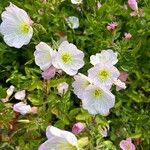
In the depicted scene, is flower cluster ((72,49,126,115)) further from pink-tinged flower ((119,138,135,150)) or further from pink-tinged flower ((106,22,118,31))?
pink-tinged flower ((106,22,118,31))

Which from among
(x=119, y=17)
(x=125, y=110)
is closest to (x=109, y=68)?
(x=125, y=110)

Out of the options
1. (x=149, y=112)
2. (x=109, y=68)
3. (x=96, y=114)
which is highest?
(x=109, y=68)

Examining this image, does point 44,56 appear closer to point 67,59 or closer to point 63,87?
point 67,59

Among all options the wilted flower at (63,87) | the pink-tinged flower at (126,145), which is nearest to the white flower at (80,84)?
the wilted flower at (63,87)

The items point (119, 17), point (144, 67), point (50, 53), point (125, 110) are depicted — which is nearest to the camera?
point (50, 53)

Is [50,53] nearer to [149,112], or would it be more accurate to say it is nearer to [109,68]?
[109,68]

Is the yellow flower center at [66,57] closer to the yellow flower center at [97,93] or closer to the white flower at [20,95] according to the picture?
the yellow flower center at [97,93]
